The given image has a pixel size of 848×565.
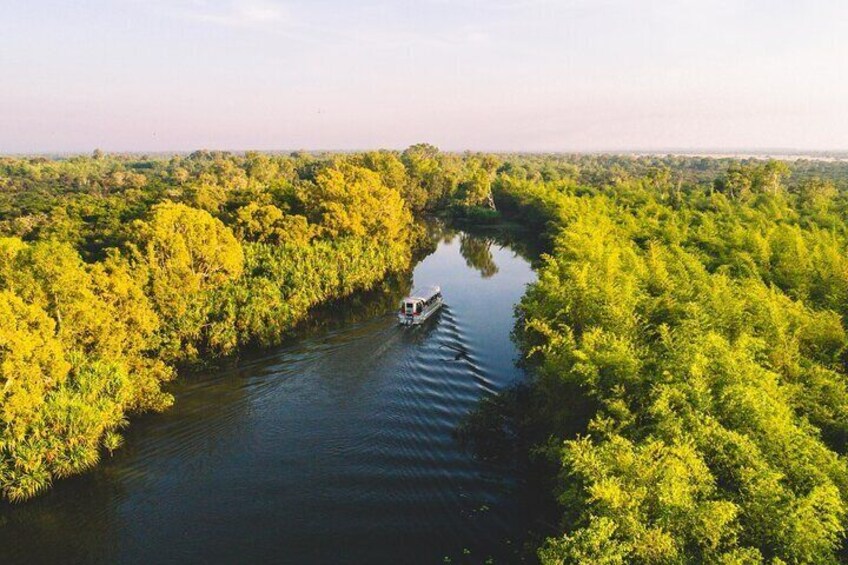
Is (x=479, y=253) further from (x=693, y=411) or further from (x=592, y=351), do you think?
(x=693, y=411)

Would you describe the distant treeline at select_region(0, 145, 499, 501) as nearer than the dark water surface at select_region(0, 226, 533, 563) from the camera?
No

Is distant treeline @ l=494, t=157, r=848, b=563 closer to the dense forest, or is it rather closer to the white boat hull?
the dense forest

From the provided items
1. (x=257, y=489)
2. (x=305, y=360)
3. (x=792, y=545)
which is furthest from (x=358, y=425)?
(x=792, y=545)

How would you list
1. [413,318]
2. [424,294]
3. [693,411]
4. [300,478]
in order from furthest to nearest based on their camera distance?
Answer: [424,294]
[413,318]
[300,478]
[693,411]

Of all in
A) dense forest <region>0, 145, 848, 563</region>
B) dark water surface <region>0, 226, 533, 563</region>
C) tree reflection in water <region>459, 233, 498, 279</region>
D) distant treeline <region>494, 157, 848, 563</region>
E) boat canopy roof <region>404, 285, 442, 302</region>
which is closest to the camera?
distant treeline <region>494, 157, 848, 563</region>

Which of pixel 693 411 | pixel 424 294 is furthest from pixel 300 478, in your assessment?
pixel 424 294

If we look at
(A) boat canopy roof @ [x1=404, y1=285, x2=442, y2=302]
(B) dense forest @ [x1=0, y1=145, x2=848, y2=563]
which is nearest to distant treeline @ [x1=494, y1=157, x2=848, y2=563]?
(B) dense forest @ [x1=0, y1=145, x2=848, y2=563]
